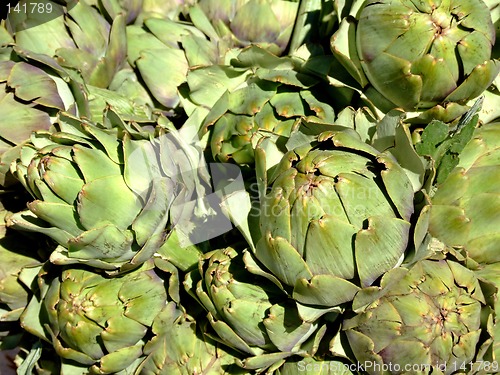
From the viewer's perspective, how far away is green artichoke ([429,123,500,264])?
1.29m

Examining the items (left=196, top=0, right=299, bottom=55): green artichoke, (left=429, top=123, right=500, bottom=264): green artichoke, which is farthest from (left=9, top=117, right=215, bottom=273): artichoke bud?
(left=429, top=123, right=500, bottom=264): green artichoke

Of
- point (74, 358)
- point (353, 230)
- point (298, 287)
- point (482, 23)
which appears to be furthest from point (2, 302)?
point (482, 23)

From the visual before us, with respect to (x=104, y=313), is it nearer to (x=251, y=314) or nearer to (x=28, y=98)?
(x=251, y=314)

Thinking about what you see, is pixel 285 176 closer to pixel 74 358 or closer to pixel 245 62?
pixel 245 62

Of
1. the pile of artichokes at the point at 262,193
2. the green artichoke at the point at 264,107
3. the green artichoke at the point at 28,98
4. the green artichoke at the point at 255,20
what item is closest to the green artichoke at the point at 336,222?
the pile of artichokes at the point at 262,193

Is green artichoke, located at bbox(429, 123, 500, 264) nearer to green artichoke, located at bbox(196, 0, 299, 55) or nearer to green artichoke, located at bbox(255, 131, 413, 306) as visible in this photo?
green artichoke, located at bbox(255, 131, 413, 306)

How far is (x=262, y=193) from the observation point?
1286mm

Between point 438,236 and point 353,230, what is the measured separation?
222mm

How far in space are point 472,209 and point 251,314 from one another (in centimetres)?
49

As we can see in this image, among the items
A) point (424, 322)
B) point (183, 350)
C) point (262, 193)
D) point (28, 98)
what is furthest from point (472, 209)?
point (28, 98)

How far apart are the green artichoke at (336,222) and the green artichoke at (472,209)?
113 mm

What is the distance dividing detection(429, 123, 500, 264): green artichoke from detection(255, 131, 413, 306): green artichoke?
11 cm

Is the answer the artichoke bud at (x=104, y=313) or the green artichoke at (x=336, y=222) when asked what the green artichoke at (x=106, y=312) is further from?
the green artichoke at (x=336, y=222)

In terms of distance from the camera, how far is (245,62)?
1544 millimetres
